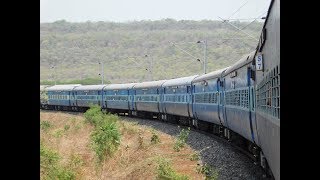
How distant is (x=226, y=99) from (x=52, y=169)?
7195mm

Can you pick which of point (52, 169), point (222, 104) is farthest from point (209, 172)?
point (222, 104)

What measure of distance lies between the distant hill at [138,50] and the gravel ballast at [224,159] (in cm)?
9639

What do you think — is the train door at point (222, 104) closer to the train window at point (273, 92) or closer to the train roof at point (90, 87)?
the train window at point (273, 92)

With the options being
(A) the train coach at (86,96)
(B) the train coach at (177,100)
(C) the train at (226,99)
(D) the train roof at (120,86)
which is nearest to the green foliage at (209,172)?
(C) the train at (226,99)

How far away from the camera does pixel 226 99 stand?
21.6 meters

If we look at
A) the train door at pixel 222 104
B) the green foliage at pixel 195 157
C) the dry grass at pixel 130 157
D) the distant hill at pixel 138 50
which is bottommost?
the dry grass at pixel 130 157

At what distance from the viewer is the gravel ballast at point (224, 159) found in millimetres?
15689

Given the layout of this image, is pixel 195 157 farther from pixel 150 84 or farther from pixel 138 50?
pixel 138 50

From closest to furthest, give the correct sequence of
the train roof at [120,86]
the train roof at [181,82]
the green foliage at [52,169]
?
1. the green foliage at [52,169]
2. the train roof at [181,82]
3. the train roof at [120,86]

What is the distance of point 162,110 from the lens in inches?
1580

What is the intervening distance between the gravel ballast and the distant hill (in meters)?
96.4

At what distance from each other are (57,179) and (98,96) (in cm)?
3855
